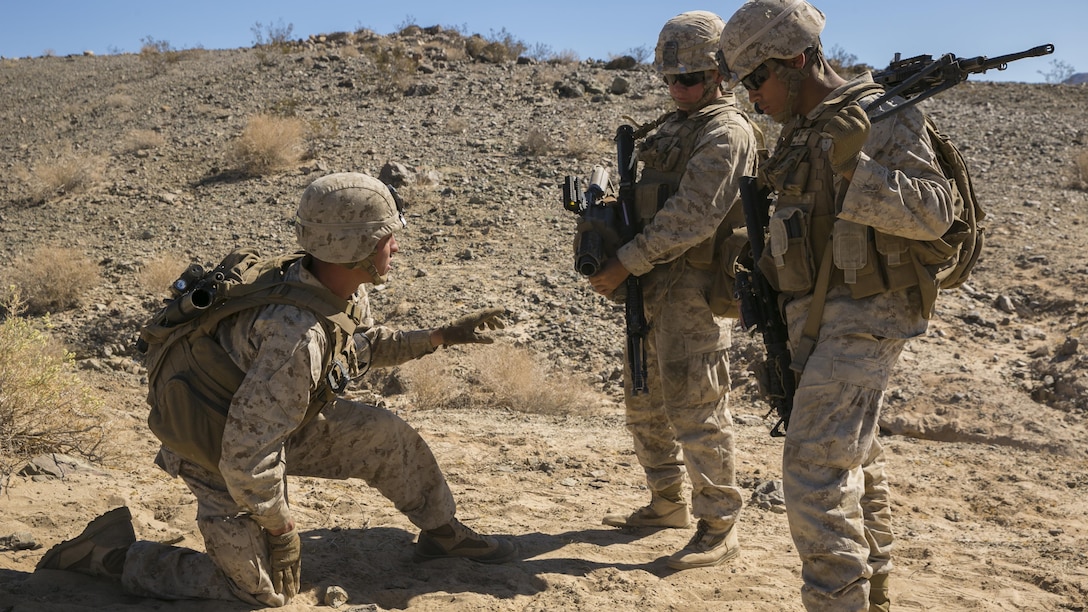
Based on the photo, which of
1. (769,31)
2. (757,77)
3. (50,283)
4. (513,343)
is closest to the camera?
(769,31)

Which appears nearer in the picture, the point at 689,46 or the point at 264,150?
the point at 689,46

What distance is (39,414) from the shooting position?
18.5 feet

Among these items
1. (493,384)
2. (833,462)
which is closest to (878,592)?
(833,462)

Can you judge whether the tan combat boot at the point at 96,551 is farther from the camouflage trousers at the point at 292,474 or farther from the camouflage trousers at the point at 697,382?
the camouflage trousers at the point at 697,382

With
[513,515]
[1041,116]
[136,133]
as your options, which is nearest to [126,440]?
[513,515]

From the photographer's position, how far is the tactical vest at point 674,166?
13.6 ft

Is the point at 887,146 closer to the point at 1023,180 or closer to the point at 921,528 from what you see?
the point at 921,528

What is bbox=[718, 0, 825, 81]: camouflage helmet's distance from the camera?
3.20 metres

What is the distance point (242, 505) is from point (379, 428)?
74cm

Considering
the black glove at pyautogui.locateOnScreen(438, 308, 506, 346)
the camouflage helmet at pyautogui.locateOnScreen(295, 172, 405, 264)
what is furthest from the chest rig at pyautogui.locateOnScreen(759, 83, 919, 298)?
the camouflage helmet at pyautogui.locateOnScreen(295, 172, 405, 264)

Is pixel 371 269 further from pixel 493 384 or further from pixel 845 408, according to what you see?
pixel 493 384

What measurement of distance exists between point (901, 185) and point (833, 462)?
0.93m

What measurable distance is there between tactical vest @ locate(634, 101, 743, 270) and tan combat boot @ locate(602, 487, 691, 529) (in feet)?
4.04

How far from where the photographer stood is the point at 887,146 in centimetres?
309
